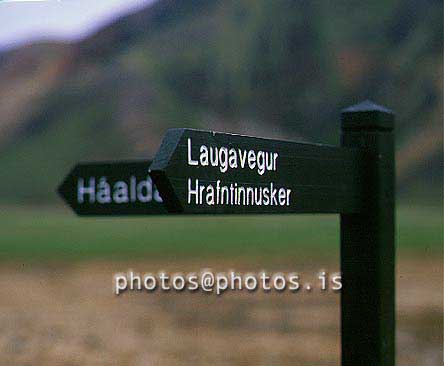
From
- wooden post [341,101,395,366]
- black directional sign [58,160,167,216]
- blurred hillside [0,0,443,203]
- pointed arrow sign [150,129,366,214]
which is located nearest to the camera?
pointed arrow sign [150,129,366,214]

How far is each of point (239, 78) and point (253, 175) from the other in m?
1.87

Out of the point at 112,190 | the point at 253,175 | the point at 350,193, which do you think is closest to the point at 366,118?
the point at 350,193

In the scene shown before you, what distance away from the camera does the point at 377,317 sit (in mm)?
1077

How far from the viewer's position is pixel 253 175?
0.91 meters

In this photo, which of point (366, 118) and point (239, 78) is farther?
point (239, 78)

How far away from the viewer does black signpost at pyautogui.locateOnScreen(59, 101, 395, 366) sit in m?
0.83

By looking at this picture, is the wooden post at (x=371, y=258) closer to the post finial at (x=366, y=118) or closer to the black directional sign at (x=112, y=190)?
the post finial at (x=366, y=118)

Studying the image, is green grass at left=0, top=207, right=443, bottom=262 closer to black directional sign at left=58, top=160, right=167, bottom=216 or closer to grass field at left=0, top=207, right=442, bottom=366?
grass field at left=0, top=207, right=442, bottom=366

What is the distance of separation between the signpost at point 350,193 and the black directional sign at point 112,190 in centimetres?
27

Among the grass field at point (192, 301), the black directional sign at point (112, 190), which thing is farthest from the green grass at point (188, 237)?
the black directional sign at point (112, 190)

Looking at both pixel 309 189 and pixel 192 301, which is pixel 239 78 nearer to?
pixel 192 301

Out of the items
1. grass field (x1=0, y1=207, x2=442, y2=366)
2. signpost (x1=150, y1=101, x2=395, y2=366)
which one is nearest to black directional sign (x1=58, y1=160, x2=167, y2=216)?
signpost (x1=150, y1=101, x2=395, y2=366)

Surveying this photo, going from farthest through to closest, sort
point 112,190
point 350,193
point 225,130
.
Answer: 1. point 225,130
2. point 112,190
3. point 350,193

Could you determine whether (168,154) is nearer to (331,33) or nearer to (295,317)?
(295,317)
